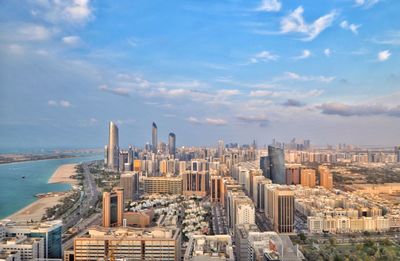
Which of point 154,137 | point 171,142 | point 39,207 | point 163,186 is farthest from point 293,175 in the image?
point 154,137

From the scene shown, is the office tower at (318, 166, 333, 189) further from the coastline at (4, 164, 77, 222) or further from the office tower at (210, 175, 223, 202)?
the coastline at (4, 164, 77, 222)

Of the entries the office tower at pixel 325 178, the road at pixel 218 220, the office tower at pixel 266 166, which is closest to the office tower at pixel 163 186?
the road at pixel 218 220

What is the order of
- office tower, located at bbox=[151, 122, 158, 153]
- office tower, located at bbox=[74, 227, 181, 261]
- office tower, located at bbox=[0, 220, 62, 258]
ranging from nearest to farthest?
office tower, located at bbox=[74, 227, 181, 261] < office tower, located at bbox=[0, 220, 62, 258] < office tower, located at bbox=[151, 122, 158, 153]

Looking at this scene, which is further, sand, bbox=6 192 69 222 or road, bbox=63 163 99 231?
road, bbox=63 163 99 231

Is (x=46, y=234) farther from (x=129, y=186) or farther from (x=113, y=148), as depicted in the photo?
(x=113, y=148)

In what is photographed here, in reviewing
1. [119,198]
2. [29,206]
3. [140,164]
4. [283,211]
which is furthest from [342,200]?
[140,164]

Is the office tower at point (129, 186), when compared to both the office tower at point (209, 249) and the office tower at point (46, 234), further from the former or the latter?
the office tower at point (209, 249)

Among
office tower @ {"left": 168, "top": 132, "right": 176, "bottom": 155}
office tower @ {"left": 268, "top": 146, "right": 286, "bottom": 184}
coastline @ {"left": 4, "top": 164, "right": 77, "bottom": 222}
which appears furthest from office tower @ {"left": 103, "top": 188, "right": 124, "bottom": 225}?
office tower @ {"left": 168, "top": 132, "right": 176, "bottom": 155}
